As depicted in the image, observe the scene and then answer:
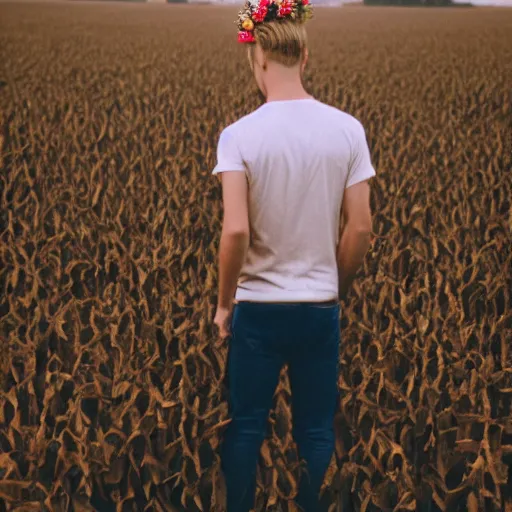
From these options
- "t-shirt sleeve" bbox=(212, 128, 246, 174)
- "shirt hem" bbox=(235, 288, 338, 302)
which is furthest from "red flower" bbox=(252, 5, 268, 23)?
"shirt hem" bbox=(235, 288, 338, 302)

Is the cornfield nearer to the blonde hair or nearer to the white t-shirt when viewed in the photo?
the white t-shirt

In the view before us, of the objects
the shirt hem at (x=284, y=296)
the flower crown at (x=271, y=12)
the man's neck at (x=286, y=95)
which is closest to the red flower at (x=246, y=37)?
the flower crown at (x=271, y=12)

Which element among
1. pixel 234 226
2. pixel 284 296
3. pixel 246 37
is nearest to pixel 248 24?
pixel 246 37

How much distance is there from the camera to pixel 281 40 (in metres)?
1.90

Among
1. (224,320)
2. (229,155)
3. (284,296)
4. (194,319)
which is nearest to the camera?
(229,155)

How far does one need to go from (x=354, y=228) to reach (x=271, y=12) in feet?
1.81

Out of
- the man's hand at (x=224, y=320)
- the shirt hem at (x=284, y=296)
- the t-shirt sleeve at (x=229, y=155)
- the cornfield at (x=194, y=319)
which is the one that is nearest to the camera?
the t-shirt sleeve at (x=229, y=155)

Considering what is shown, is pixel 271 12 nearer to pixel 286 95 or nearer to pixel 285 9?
pixel 285 9

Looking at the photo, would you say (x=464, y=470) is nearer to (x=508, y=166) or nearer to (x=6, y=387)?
(x=6, y=387)

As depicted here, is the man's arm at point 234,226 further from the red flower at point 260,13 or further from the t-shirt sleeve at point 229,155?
the red flower at point 260,13

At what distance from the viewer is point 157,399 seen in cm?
292

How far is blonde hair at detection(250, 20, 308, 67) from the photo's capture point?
1.90 metres

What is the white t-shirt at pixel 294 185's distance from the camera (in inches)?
74.0

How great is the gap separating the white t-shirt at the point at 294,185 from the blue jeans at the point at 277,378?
0.05 meters
